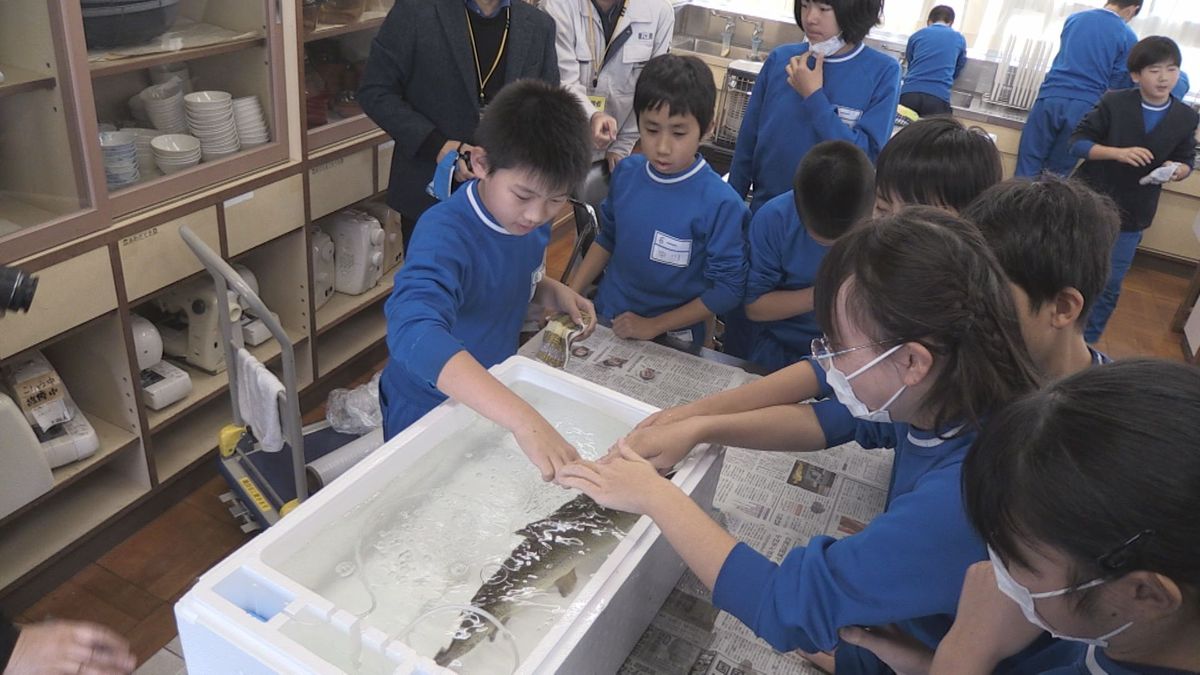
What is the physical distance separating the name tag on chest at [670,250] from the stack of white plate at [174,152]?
127 centimetres

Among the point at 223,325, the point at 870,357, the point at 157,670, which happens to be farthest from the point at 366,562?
the point at 157,670

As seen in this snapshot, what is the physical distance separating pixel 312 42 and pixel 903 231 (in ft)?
7.82

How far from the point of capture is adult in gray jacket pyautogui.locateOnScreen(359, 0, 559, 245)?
7.09 ft

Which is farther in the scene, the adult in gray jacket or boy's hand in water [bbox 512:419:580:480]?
the adult in gray jacket

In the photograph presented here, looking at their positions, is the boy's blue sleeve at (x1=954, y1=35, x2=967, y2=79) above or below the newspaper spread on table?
above

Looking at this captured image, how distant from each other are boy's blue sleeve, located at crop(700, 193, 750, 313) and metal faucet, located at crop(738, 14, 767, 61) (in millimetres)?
3439

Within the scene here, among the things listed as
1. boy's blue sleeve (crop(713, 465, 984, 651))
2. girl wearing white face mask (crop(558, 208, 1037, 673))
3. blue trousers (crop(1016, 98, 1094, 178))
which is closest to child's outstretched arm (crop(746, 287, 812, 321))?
girl wearing white face mask (crop(558, 208, 1037, 673))

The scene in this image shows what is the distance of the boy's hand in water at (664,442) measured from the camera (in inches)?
44.5

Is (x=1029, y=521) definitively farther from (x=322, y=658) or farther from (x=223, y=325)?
(x=223, y=325)

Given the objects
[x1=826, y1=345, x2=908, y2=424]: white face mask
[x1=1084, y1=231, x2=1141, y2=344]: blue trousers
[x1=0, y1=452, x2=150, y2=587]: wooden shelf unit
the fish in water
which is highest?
[x1=826, y1=345, x2=908, y2=424]: white face mask

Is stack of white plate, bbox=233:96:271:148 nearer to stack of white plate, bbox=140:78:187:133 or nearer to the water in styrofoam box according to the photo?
stack of white plate, bbox=140:78:187:133

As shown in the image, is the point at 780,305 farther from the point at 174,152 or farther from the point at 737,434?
the point at 174,152

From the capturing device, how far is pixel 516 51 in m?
2.28

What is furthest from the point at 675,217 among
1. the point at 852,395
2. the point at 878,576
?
the point at 878,576
